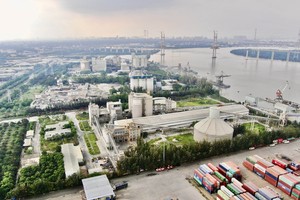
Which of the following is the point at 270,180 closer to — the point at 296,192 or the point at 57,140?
the point at 296,192

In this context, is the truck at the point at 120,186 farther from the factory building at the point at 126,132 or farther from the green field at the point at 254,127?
the green field at the point at 254,127

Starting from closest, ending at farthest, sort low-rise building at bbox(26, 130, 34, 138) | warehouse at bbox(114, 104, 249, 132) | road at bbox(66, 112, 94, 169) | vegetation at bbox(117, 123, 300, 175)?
vegetation at bbox(117, 123, 300, 175) < road at bbox(66, 112, 94, 169) < low-rise building at bbox(26, 130, 34, 138) < warehouse at bbox(114, 104, 249, 132)

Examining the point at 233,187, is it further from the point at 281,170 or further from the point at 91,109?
the point at 91,109

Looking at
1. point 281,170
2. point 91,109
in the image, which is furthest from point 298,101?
point 91,109

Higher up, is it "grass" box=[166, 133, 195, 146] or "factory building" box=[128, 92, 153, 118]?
"factory building" box=[128, 92, 153, 118]

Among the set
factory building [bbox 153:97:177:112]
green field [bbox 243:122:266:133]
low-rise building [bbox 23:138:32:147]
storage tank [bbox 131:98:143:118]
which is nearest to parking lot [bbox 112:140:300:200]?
green field [bbox 243:122:266:133]

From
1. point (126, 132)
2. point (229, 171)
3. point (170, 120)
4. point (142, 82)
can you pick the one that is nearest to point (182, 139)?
point (170, 120)

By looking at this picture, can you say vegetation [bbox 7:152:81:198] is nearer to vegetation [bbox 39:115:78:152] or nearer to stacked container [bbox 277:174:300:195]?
vegetation [bbox 39:115:78:152]
